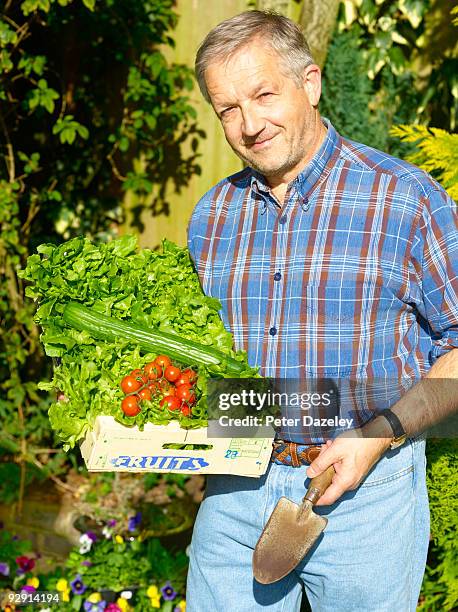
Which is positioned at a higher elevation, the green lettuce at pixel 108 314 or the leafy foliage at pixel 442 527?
the green lettuce at pixel 108 314

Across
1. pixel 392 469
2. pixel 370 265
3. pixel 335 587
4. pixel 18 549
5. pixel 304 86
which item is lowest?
pixel 18 549

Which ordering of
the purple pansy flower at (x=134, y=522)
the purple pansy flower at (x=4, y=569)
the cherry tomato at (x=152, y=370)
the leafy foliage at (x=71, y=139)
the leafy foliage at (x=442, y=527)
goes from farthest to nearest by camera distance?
the leafy foliage at (x=71, y=139)
the purple pansy flower at (x=134, y=522)
the purple pansy flower at (x=4, y=569)
the leafy foliage at (x=442, y=527)
the cherry tomato at (x=152, y=370)

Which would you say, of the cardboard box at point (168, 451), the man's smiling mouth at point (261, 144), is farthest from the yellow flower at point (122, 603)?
the man's smiling mouth at point (261, 144)

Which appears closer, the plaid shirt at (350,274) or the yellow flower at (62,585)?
the plaid shirt at (350,274)

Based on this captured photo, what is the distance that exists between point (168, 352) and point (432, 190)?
0.75 m

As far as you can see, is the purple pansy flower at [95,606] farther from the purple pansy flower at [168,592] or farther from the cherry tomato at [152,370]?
the cherry tomato at [152,370]

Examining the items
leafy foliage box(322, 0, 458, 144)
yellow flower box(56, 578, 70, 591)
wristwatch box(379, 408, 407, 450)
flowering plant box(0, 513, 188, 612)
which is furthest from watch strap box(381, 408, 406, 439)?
leafy foliage box(322, 0, 458, 144)

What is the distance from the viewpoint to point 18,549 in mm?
3832

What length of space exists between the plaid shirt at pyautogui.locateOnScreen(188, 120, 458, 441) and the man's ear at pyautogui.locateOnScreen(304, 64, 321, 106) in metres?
0.09

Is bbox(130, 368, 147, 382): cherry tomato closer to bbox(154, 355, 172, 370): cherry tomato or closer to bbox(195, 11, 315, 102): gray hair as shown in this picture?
bbox(154, 355, 172, 370): cherry tomato

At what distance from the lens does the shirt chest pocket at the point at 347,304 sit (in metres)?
2.04

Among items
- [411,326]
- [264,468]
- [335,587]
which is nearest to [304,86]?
[411,326]

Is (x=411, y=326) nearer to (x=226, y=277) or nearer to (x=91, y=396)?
(x=226, y=277)

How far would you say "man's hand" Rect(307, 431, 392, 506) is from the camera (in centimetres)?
195
